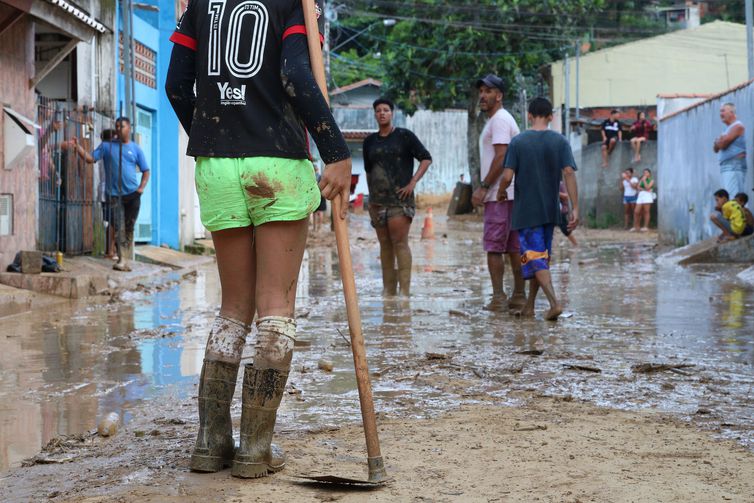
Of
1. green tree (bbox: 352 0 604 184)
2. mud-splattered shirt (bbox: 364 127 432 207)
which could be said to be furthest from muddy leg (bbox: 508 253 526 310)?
green tree (bbox: 352 0 604 184)

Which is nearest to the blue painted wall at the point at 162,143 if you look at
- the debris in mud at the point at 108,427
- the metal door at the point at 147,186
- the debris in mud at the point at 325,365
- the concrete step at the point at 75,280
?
the metal door at the point at 147,186

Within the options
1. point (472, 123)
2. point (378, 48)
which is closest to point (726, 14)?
point (378, 48)

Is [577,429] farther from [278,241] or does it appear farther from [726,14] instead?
[726,14]

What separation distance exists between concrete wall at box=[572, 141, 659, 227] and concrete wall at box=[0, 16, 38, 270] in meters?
19.7

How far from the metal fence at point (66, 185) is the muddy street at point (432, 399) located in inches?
120

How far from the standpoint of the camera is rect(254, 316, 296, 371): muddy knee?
3705 mm

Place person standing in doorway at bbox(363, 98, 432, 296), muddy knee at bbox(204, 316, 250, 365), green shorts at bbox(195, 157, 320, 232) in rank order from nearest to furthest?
green shorts at bbox(195, 157, 320, 232), muddy knee at bbox(204, 316, 250, 365), person standing in doorway at bbox(363, 98, 432, 296)

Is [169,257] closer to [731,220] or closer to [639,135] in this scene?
[731,220]

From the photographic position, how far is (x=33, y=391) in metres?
5.54

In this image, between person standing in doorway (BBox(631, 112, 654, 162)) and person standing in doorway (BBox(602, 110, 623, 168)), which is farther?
person standing in doorway (BBox(602, 110, 623, 168))

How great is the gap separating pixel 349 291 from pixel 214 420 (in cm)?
70

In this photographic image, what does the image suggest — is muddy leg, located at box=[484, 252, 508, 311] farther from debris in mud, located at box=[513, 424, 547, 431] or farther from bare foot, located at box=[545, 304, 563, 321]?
debris in mud, located at box=[513, 424, 547, 431]

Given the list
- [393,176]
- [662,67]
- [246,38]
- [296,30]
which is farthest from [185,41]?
[662,67]

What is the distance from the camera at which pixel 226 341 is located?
3826mm
